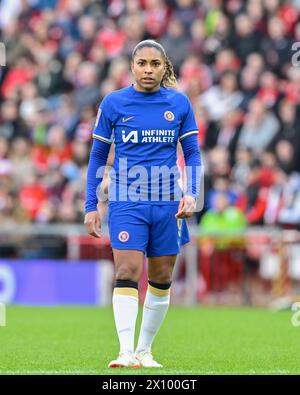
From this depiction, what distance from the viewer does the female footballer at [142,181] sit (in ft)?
28.3

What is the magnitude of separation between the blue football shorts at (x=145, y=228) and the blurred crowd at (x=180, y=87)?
882 cm

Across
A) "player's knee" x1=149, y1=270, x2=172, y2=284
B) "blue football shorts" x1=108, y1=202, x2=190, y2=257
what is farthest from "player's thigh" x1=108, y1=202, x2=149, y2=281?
"player's knee" x1=149, y1=270, x2=172, y2=284

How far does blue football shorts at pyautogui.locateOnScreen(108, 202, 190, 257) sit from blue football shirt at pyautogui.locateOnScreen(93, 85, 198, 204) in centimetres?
7

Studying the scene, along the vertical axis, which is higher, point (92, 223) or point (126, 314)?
point (92, 223)

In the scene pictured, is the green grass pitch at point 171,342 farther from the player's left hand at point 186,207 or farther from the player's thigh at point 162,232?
the player's left hand at point 186,207

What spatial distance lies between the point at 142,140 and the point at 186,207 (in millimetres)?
620

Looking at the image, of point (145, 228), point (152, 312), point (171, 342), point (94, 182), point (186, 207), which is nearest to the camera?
point (186, 207)

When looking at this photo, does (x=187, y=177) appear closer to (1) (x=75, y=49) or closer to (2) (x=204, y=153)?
(2) (x=204, y=153)

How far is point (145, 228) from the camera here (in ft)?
28.6

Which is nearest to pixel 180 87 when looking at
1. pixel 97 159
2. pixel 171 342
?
pixel 171 342

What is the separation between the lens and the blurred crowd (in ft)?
60.8

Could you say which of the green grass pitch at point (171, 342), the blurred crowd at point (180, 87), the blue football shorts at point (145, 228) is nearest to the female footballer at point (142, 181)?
the blue football shorts at point (145, 228)

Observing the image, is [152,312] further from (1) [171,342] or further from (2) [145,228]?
(1) [171,342]
